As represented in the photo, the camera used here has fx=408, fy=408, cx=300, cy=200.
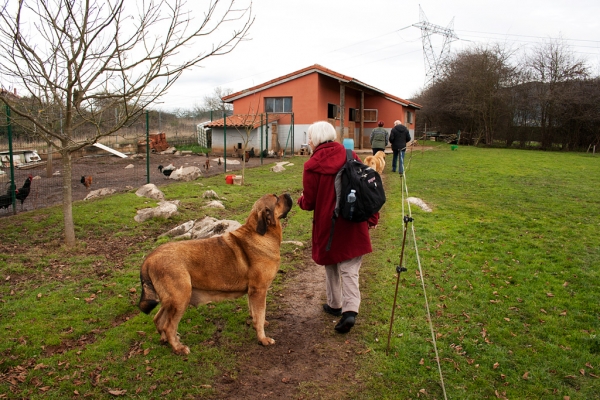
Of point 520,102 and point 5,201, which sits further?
point 520,102

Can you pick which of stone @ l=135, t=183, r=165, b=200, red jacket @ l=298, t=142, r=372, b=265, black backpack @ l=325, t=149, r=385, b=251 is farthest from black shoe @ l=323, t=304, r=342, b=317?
stone @ l=135, t=183, r=165, b=200

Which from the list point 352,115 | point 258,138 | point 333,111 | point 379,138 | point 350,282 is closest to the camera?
point 350,282

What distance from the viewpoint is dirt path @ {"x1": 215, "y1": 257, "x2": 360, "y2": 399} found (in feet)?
11.5

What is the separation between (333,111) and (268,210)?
27.1 m

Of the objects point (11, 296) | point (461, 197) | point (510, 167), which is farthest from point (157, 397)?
point (510, 167)

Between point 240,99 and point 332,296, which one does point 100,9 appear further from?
point 240,99

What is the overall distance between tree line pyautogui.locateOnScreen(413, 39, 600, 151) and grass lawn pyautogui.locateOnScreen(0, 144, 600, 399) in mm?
26569

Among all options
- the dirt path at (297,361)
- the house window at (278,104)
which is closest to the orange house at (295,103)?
the house window at (278,104)

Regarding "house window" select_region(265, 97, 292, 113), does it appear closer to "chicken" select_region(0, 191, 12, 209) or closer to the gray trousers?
"chicken" select_region(0, 191, 12, 209)

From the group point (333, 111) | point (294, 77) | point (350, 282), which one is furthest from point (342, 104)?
point (350, 282)

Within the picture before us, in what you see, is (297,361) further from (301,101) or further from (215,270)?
(301,101)

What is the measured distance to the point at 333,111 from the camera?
30.3 meters

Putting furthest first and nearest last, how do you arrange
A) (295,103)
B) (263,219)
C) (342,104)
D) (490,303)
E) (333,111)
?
(342,104) < (333,111) < (295,103) < (490,303) < (263,219)

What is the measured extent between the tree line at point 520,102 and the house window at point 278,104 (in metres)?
11.4
